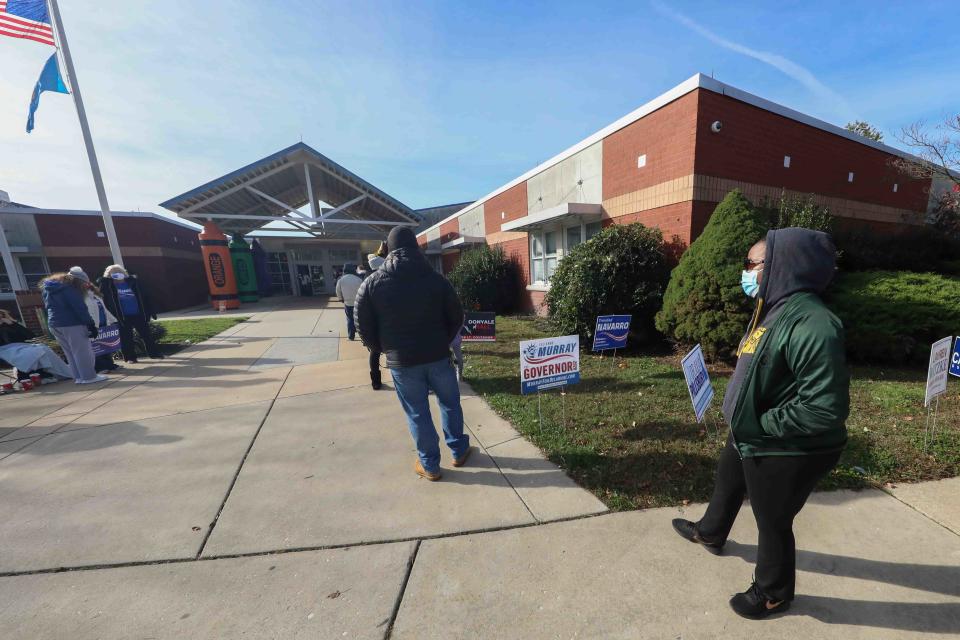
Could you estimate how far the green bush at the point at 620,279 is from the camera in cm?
639

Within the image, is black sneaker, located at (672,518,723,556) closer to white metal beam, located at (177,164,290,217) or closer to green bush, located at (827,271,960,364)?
green bush, located at (827,271,960,364)

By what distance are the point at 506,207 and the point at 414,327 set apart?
10465 mm

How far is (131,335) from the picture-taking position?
6965 millimetres

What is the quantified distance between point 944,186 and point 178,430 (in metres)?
19.9

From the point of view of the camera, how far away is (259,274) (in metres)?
22.8

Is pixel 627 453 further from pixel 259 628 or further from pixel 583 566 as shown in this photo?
pixel 259 628

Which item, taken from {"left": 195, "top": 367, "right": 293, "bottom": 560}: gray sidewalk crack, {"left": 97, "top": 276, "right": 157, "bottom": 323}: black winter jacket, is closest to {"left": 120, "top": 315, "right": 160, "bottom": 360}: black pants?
{"left": 97, "top": 276, "right": 157, "bottom": 323}: black winter jacket

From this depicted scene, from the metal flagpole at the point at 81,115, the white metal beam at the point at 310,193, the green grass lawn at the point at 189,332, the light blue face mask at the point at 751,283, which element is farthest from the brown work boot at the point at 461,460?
the white metal beam at the point at 310,193

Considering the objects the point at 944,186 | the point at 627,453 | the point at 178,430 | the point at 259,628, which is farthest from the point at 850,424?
the point at 944,186

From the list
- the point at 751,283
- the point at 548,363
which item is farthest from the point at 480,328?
the point at 751,283

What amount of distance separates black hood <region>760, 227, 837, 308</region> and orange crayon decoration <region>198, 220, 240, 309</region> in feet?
65.4

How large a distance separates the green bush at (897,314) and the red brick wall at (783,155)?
276 centimetres

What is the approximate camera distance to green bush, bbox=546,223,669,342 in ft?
21.0

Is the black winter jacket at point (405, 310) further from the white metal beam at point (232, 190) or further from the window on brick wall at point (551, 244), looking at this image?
the white metal beam at point (232, 190)
